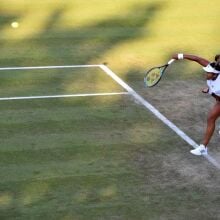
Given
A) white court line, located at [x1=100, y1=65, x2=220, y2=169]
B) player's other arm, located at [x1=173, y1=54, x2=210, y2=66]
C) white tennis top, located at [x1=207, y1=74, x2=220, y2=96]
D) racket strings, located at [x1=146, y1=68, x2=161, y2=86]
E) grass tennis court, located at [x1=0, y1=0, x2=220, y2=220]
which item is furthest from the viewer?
racket strings, located at [x1=146, y1=68, x2=161, y2=86]

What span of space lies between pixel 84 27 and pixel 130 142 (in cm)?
A: 697

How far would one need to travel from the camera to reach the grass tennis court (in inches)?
361

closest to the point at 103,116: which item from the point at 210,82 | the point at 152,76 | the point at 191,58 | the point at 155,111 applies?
the point at 155,111

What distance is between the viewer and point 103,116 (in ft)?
39.6

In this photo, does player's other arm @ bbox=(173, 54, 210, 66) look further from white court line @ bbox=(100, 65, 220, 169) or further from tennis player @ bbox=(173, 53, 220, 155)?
white court line @ bbox=(100, 65, 220, 169)

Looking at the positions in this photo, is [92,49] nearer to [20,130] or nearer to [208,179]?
[20,130]

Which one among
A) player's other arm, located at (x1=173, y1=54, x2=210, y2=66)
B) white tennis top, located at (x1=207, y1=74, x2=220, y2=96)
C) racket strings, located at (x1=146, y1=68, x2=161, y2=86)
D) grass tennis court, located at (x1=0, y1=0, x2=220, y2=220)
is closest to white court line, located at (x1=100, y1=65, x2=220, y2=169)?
grass tennis court, located at (x1=0, y1=0, x2=220, y2=220)

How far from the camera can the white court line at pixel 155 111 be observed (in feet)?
35.0

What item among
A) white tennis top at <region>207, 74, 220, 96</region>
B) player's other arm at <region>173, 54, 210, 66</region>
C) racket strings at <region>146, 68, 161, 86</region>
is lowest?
racket strings at <region>146, 68, 161, 86</region>

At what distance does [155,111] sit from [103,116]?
109 cm

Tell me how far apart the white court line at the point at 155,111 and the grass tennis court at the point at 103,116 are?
11 centimetres

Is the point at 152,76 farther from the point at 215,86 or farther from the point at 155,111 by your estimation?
the point at 215,86

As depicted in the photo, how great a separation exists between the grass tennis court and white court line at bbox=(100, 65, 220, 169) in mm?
113

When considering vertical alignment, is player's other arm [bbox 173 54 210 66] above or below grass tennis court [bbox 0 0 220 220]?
above
